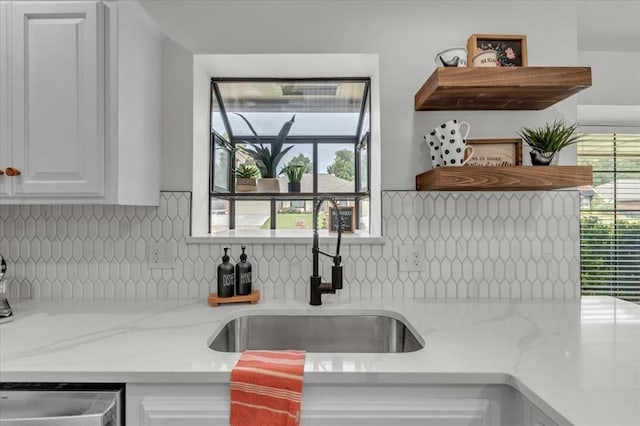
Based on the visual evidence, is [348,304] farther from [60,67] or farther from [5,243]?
[5,243]

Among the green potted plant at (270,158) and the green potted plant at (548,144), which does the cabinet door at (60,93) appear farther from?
the green potted plant at (548,144)

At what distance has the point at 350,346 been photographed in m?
1.56

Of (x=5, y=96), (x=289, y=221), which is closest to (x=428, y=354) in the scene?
(x=289, y=221)

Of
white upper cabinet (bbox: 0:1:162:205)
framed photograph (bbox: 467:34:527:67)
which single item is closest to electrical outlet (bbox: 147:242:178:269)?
white upper cabinet (bbox: 0:1:162:205)

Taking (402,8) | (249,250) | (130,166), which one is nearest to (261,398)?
(249,250)

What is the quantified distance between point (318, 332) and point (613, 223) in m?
2.26

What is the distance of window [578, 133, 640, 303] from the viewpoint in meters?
2.56

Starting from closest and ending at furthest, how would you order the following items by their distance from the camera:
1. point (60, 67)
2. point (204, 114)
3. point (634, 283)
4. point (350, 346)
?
point (60, 67) < point (350, 346) < point (204, 114) < point (634, 283)

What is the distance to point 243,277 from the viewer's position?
166 centimetres

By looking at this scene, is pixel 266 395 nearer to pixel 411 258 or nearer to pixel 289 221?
pixel 411 258

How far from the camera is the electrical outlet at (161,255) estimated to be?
1.76 meters

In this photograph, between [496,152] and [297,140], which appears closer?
[496,152]

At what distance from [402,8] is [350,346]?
1538 mm

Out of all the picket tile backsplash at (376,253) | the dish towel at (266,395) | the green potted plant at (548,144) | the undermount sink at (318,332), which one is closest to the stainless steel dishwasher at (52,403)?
the dish towel at (266,395)
